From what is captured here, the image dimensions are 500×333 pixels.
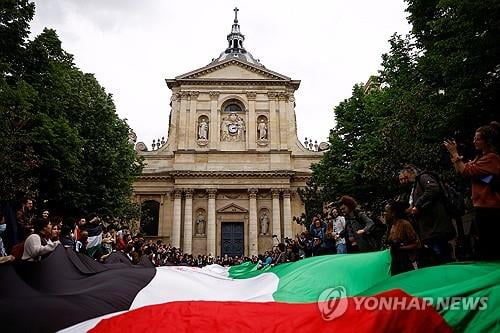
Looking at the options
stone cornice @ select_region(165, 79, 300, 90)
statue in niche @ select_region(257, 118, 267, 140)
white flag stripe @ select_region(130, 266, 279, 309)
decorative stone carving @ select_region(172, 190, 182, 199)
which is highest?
stone cornice @ select_region(165, 79, 300, 90)

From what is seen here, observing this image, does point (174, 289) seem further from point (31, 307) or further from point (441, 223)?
point (441, 223)

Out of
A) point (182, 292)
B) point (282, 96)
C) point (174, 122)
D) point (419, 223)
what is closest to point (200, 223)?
point (174, 122)

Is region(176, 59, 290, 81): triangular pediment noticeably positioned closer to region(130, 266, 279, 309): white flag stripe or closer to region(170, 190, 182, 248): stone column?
region(170, 190, 182, 248): stone column

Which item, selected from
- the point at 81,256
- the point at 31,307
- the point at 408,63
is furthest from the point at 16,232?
the point at 408,63

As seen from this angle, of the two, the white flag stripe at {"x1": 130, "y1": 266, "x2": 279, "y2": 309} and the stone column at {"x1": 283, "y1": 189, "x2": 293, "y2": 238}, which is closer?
the white flag stripe at {"x1": 130, "y1": 266, "x2": 279, "y2": 309}

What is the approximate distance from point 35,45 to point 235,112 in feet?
80.9

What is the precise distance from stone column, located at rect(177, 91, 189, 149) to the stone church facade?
8 cm

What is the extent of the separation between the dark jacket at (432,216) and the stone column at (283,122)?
3231 cm

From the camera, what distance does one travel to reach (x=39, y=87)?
15.7 m

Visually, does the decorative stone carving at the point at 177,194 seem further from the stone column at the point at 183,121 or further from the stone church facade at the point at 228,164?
the stone column at the point at 183,121

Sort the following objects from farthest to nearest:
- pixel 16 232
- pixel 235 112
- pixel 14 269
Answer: pixel 235 112 → pixel 16 232 → pixel 14 269

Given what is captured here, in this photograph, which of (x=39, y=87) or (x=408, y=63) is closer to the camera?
(x=39, y=87)

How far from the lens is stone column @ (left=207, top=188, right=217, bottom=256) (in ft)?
115

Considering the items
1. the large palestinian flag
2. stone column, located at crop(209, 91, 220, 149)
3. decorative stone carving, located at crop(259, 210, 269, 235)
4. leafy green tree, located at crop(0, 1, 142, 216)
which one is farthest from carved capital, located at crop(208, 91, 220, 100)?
the large palestinian flag
